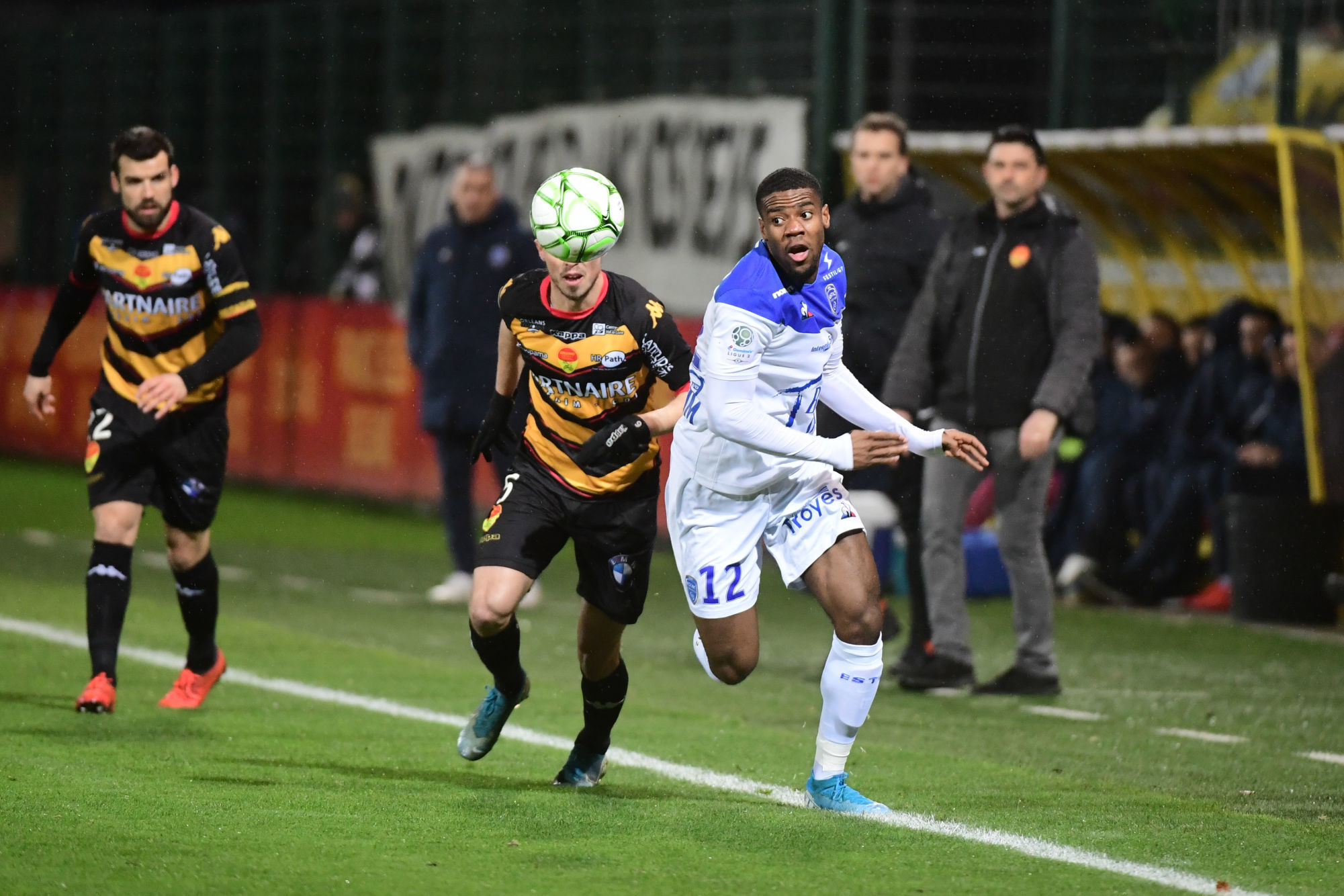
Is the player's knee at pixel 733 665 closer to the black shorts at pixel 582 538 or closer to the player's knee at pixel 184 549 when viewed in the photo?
the black shorts at pixel 582 538

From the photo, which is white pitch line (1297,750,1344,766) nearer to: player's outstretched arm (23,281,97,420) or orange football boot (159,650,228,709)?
orange football boot (159,650,228,709)

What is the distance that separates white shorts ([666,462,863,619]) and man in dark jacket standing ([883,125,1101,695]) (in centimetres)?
285

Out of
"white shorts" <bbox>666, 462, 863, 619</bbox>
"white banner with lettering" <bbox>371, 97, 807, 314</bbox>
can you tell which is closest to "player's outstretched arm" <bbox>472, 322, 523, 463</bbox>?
"white shorts" <bbox>666, 462, 863, 619</bbox>

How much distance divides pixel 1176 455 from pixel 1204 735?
4.90m

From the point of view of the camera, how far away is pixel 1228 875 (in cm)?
562

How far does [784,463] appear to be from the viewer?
6559 millimetres

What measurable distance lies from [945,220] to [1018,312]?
0.90 metres

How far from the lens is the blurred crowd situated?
12.6m

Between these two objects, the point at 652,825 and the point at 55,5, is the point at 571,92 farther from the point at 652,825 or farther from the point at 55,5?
the point at 55,5

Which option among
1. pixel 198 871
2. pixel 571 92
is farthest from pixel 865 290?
pixel 571 92

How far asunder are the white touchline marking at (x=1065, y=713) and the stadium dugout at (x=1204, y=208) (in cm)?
356

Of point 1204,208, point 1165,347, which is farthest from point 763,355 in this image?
point 1204,208

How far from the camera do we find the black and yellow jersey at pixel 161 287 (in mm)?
8258

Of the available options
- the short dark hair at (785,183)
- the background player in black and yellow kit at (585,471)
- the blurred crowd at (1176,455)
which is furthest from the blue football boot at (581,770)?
the blurred crowd at (1176,455)
